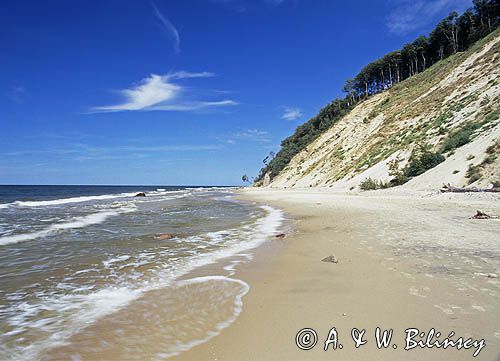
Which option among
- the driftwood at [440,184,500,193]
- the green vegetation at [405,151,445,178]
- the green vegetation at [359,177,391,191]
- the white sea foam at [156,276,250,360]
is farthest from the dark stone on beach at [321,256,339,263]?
the green vegetation at [359,177,391,191]

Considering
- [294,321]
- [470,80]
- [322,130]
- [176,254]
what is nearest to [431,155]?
[470,80]

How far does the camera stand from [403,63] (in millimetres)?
71438

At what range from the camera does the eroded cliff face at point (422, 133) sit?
19812 mm

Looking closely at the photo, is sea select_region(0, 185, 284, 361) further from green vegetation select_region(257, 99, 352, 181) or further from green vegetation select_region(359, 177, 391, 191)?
green vegetation select_region(257, 99, 352, 181)

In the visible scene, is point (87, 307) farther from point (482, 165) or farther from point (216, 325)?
point (482, 165)

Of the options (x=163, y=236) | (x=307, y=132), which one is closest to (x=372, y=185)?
(x=163, y=236)

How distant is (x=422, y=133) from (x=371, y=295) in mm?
30765

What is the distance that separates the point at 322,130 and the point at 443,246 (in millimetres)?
63355

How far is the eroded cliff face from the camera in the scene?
19.8 meters

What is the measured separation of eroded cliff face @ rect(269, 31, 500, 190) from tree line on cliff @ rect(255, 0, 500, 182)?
9.42 meters

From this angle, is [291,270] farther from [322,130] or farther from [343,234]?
[322,130]

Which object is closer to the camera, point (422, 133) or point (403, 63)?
point (422, 133)

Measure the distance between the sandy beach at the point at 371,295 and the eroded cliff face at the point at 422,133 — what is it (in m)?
12.8

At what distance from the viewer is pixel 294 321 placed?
12.6 ft
